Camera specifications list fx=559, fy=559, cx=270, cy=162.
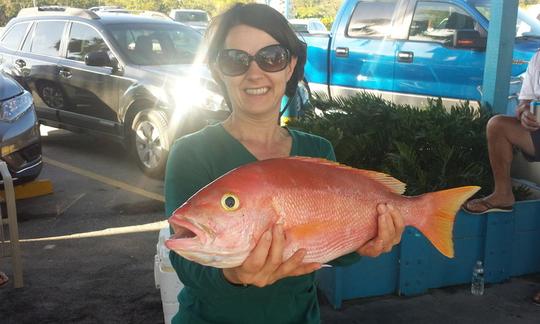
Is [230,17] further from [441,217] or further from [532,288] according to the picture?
[532,288]

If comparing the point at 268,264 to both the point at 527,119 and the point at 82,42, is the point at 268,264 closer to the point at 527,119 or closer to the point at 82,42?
the point at 527,119

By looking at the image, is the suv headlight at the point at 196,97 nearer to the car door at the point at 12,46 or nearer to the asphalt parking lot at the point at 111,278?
the asphalt parking lot at the point at 111,278

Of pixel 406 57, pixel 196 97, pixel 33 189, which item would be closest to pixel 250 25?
pixel 196 97

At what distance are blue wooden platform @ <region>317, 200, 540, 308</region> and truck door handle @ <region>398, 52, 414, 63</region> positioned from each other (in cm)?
436

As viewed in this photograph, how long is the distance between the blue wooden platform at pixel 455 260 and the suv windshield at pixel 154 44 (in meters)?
4.46

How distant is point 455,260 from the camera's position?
4051 mm

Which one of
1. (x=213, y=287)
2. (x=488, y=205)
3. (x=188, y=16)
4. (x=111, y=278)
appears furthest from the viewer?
(x=188, y=16)

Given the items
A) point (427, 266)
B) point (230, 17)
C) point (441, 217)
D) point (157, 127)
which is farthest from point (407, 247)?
point (157, 127)

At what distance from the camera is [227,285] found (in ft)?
5.10

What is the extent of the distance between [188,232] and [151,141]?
226 inches

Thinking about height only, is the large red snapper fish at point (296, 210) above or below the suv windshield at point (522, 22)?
below

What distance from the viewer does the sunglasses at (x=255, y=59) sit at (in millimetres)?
1816

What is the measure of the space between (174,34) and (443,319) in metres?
5.72

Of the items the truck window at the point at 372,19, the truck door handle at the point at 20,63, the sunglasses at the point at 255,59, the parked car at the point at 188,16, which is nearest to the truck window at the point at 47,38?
the truck door handle at the point at 20,63
